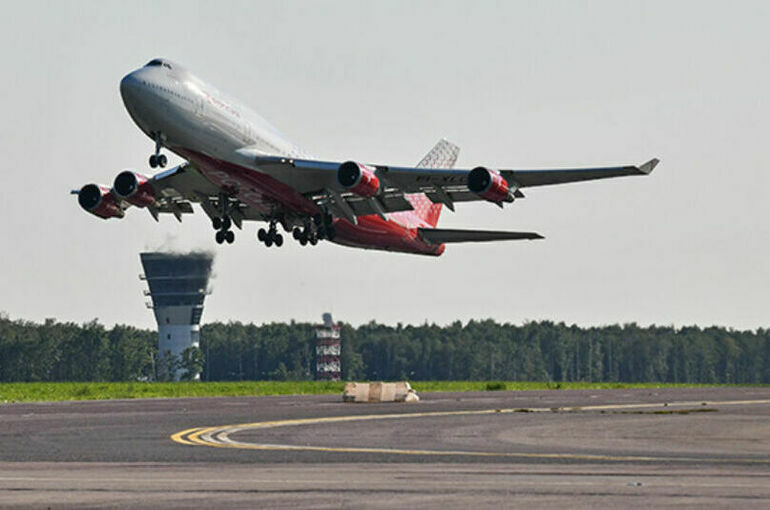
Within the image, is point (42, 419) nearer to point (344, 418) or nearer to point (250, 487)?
point (344, 418)

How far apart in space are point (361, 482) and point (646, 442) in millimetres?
16072

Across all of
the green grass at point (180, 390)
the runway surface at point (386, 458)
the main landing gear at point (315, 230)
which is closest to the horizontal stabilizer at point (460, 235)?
the main landing gear at point (315, 230)

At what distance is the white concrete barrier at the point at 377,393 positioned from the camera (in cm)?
6831

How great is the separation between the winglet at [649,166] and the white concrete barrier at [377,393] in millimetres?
25789

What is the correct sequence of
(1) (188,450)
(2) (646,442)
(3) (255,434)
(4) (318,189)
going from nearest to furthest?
(1) (188,450)
(2) (646,442)
(3) (255,434)
(4) (318,189)

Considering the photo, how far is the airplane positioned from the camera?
157 ft

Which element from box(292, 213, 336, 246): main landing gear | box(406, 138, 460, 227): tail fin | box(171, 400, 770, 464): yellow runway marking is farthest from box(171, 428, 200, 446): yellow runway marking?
box(406, 138, 460, 227): tail fin

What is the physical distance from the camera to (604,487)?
75.0 ft

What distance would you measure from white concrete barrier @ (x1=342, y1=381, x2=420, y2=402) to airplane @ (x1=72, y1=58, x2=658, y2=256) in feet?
28.2

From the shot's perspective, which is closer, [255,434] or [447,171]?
[255,434]

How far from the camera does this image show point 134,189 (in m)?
56.5

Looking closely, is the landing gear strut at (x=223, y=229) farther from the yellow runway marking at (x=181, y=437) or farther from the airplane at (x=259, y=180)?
the yellow runway marking at (x=181, y=437)

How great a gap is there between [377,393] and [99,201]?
20565 millimetres

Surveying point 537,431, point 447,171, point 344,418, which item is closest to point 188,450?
point 537,431
